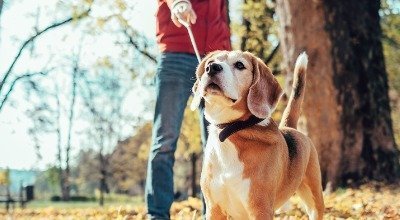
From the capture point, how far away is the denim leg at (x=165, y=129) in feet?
16.3

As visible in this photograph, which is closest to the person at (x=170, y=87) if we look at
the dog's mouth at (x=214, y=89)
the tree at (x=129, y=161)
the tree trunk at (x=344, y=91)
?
the dog's mouth at (x=214, y=89)

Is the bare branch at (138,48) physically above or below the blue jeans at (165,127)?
above

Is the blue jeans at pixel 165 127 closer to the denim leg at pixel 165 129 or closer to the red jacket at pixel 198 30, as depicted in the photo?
the denim leg at pixel 165 129

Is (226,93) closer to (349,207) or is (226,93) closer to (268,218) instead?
(268,218)

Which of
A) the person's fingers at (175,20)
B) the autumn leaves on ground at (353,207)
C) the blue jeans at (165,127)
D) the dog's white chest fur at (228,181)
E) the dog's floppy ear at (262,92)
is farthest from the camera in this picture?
the autumn leaves on ground at (353,207)

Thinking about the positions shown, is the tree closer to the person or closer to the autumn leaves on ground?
the autumn leaves on ground

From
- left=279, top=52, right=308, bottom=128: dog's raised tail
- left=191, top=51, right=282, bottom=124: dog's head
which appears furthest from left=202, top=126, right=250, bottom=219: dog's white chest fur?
left=279, top=52, right=308, bottom=128: dog's raised tail

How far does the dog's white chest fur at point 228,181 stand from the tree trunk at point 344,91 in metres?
5.72

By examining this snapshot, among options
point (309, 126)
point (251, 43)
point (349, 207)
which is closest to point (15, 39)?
point (251, 43)

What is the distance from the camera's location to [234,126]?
364cm

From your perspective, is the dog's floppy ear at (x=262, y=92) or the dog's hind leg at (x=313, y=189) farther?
the dog's hind leg at (x=313, y=189)

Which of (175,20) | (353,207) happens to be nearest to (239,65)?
(175,20)

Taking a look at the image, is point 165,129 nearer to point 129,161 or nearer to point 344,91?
point 344,91

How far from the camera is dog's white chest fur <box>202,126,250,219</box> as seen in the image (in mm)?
3547
